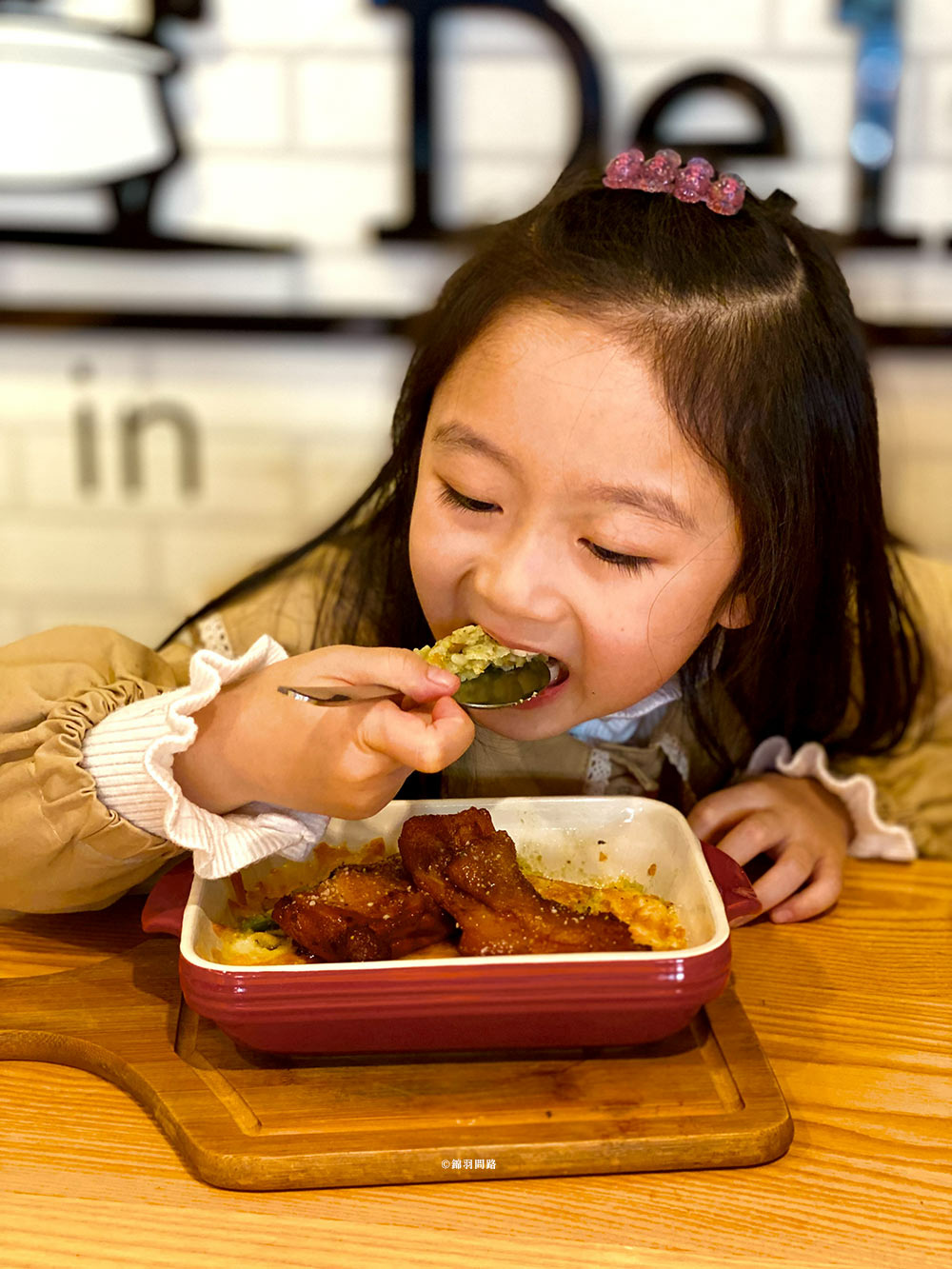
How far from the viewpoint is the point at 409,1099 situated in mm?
797

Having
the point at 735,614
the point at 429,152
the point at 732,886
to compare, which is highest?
the point at 429,152

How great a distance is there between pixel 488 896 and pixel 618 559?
0.92ft

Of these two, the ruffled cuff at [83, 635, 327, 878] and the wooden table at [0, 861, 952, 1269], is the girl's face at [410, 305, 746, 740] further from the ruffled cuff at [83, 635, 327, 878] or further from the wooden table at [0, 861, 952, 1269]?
the wooden table at [0, 861, 952, 1269]

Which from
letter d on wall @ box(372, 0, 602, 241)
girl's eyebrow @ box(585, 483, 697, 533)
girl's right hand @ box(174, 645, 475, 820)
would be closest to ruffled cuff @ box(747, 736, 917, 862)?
girl's eyebrow @ box(585, 483, 697, 533)

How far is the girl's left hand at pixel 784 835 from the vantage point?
41.4 inches

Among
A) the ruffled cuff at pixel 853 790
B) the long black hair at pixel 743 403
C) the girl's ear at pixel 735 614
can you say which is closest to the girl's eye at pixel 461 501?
the long black hair at pixel 743 403

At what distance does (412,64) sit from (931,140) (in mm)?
748

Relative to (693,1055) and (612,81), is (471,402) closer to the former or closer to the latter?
(693,1055)

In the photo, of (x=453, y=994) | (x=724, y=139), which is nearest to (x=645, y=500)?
(x=453, y=994)

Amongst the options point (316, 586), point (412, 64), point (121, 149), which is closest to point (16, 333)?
point (121, 149)

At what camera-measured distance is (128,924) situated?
1028 mm

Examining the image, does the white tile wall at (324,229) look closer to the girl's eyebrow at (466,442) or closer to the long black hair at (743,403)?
the long black hair at (743,403)

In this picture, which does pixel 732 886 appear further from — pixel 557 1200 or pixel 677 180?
pixel 677 180

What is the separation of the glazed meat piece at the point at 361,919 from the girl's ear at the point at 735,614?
38cm
